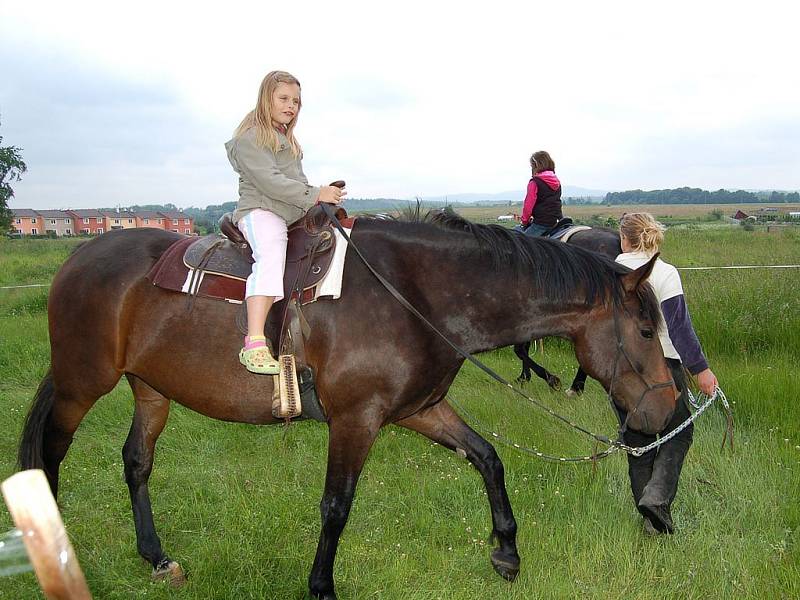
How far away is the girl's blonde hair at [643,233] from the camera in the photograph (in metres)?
3.68

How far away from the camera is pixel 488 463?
330 cm

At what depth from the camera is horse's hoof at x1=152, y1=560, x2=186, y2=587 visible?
3.34 m

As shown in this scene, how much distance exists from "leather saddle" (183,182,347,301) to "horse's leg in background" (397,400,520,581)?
107cm

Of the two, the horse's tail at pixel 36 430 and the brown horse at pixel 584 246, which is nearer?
the horse's tail at pixel 36 430

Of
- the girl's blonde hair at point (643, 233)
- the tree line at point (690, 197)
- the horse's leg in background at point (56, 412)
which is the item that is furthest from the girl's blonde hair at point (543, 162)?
the tree line at point (690, 197)

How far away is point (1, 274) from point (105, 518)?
17596 mm

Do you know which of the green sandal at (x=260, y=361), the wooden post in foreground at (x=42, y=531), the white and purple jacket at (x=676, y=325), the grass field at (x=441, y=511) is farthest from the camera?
the white and purple jacket at (x=676, y=325)

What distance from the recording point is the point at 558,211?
7.55 metres

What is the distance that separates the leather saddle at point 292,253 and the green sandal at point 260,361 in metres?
0.32

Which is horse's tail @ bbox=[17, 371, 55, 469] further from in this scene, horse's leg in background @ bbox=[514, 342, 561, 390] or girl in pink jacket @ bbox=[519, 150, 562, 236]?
girl in pink jacket @ bbox=[519, 150, 562, 236]

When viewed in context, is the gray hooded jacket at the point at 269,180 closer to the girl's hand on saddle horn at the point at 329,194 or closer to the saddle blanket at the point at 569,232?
the girl's hand on saddle horn at the point at 329,194

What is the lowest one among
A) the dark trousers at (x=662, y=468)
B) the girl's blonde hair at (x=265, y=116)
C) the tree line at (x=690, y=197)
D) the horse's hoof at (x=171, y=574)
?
the horse's hoof at (x=171, y=574)

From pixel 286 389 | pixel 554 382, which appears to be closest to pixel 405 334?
pixel 286 389

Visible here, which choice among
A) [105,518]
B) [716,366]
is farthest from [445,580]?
[716,366]
